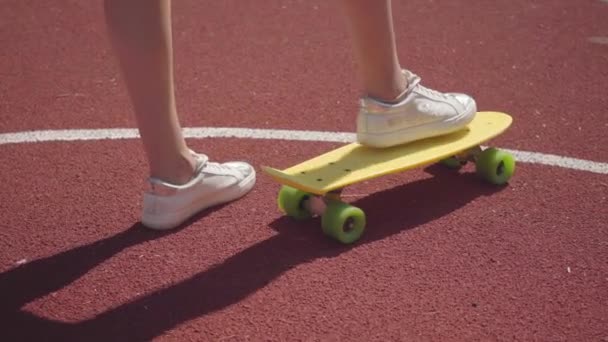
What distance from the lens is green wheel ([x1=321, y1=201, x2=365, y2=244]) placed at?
10.3 ft

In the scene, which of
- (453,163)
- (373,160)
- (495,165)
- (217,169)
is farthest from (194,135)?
(495,165)

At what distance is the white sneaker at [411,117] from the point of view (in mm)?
3416

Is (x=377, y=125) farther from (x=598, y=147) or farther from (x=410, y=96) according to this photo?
(x=598, y=147)

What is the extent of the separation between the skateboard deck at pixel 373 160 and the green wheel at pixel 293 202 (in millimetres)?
79

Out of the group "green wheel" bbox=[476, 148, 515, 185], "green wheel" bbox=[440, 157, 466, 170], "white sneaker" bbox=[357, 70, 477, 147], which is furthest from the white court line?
"green wheel" bbox=[476, 148, 515, 185]

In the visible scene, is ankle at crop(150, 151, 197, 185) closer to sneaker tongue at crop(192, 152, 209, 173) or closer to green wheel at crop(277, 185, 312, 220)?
sneaker tongue at crop(192, 152, 209, 173)

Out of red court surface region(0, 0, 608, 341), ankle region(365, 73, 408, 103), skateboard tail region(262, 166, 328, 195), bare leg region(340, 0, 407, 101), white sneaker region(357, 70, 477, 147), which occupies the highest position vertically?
bare leg region(340, 0, 407, 101)

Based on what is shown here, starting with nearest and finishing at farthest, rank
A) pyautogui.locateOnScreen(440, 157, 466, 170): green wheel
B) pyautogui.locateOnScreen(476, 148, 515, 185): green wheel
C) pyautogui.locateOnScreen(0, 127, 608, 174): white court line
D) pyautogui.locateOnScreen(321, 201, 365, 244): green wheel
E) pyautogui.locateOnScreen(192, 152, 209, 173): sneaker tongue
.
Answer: pyautogui.locateOnScreen(321, 201, 365, 244): green wheel → pyautogui.locateOnScreen(192, 152, 209, 173): sneaker tongue → pyautogui.locateOnScreen(476, 148, 515, 185): green wheel → pyautogui.locateOnScreen(440, 157, 466, 170): green wheel → pyautogui.locateOnScreen(0, 127, 608, 174): white court line

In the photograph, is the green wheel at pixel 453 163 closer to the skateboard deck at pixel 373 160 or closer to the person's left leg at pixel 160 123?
the skateboard deck at pixel 373 160

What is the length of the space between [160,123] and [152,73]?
19 centimetres

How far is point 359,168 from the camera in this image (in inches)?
131

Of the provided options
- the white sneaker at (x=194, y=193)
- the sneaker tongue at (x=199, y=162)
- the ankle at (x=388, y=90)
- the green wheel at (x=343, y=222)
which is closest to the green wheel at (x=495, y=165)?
the ankle at (x=388, y=90)

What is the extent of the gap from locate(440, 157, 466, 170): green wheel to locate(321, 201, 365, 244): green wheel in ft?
2.43

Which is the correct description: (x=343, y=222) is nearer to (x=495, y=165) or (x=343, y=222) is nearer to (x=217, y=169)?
(x=217, y=169)
